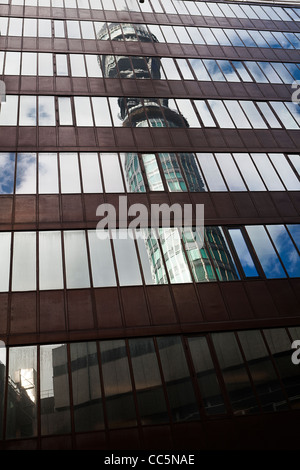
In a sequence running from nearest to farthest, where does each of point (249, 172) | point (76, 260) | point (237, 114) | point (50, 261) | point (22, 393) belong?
point (22, 393) < point (50, 261) < point (76, 260) < point (249, 172) < point (237, 114)

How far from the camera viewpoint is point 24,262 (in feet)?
49.1

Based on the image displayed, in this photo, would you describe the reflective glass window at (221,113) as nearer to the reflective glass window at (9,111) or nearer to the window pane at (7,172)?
the reflective glass window at (9,111)

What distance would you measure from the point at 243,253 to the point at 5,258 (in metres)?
10.5

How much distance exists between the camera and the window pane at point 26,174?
17266 mm

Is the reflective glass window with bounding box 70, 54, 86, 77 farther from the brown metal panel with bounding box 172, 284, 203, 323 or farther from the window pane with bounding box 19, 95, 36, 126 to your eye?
the brown metal panel with bounding box 172, 284, 203, 323

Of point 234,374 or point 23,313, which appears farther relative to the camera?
point 23,313

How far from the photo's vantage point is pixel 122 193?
1783 centimetres

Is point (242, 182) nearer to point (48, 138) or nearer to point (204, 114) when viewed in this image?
point (204, 114)

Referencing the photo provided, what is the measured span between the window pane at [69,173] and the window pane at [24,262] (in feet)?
9.85

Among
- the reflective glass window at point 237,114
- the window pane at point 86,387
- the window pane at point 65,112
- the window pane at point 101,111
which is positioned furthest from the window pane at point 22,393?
the reflective glass window at point 237,114

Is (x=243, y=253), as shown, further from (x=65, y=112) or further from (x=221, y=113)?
(x=65, y=112)

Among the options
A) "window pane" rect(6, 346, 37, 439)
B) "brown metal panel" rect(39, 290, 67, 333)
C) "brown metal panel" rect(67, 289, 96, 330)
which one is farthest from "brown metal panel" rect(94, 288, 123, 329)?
"window pane" rect(6, 346, 37, 439)

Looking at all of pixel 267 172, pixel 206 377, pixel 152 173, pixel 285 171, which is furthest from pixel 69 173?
pixel 285 171

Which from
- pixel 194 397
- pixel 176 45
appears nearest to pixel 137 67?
pixel 176 45
